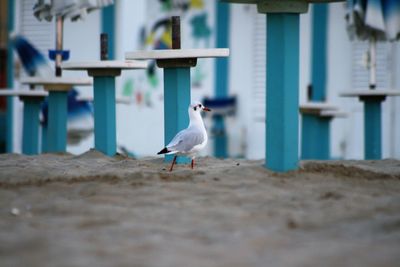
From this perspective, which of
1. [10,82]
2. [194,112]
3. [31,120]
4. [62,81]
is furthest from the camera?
[10,82]

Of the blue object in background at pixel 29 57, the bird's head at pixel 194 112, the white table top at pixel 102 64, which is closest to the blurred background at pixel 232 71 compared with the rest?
the blue object in background at pixel 29 57

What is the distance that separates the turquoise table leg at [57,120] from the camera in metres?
11.0

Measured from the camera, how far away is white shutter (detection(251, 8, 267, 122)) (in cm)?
1527

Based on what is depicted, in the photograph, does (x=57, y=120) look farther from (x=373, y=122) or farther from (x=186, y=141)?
(x=186, y=141)

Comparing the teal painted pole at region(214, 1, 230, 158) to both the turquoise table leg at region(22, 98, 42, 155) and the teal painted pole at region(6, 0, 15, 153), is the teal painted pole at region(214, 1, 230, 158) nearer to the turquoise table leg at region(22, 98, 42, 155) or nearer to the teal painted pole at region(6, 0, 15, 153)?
the teal painted pole at region(6, 0, 15, 153)

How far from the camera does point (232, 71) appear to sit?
1541cm

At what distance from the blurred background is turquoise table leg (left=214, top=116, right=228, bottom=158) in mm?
72

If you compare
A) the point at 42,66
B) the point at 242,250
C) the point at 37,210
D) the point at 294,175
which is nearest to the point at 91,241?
the point at 242,250

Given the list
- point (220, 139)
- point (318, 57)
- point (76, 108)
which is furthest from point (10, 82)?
point (318, 57)

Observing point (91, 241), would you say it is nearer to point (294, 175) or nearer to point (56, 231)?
→ point (56, 231)

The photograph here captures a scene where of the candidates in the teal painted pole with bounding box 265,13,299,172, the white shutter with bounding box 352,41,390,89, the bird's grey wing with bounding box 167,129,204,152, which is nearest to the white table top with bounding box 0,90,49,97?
the bird's grey wing with bounding box 167,129,204,152

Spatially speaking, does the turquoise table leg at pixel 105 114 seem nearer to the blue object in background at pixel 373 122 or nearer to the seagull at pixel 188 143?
the seagull at pixel 188 143

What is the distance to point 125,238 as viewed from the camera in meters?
4.65

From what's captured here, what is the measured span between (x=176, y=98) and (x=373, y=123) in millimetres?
3670
